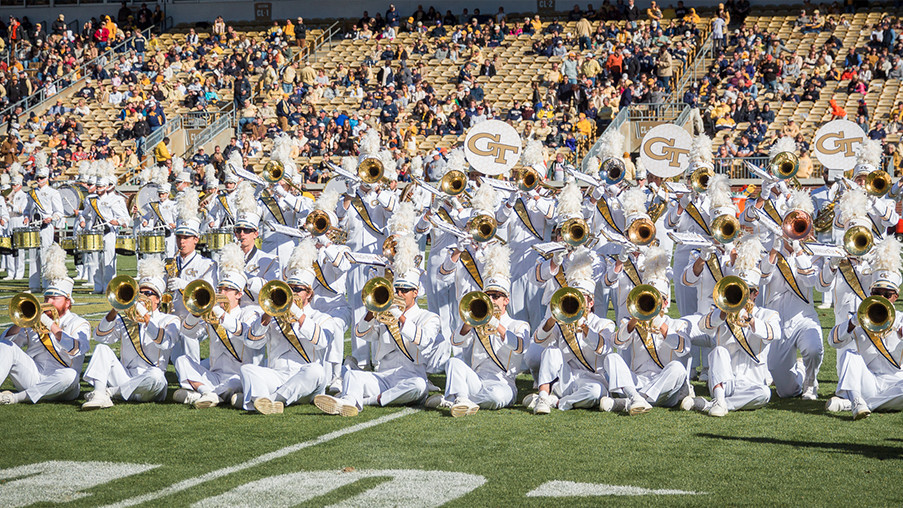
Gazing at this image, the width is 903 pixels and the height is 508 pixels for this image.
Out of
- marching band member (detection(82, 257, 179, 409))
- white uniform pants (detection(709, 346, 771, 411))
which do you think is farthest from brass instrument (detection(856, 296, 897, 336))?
marching band member (detection(82, 257, 179, 409))

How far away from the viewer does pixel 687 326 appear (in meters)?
7.59

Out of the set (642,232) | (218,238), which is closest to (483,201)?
(642,232)

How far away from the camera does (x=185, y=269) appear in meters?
8.83

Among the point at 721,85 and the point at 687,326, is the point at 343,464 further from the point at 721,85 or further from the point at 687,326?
the point at 721,85

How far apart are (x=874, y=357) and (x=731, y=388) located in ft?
3.05

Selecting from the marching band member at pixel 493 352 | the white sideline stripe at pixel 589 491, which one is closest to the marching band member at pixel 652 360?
the marching band member at pixel 493 352

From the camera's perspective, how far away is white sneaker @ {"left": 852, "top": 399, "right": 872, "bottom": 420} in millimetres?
6865

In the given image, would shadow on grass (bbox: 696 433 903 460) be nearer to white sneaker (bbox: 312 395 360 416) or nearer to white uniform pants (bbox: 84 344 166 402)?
white sneaker (bbox: 312 395 360 416)

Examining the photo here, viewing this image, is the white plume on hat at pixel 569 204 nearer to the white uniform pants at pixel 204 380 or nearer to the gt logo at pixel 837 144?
the white uniform pants at pixel 204 380

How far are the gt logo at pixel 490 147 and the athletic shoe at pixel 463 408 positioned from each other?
10.8 ft

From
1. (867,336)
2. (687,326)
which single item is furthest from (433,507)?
(867,336)

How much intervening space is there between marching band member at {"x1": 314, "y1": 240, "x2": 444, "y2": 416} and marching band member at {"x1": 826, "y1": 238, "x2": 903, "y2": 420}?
8.54 ft

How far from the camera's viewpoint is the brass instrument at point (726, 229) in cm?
823

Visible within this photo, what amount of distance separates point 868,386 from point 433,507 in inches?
130
